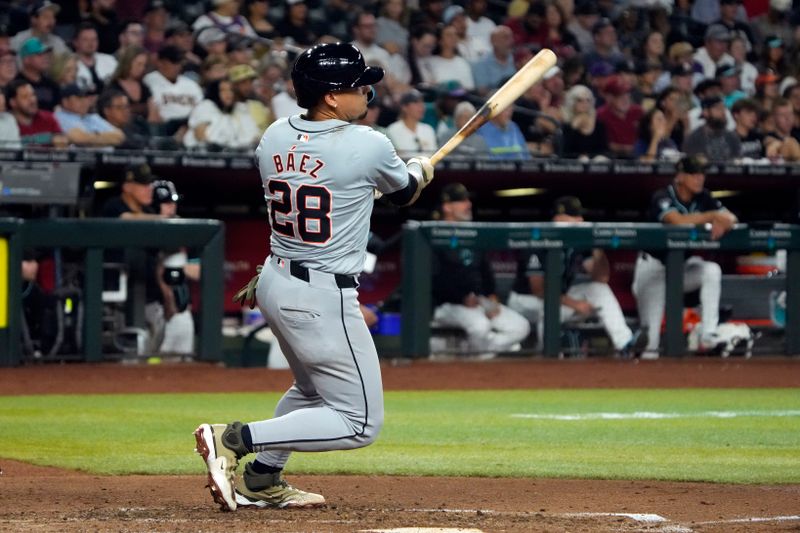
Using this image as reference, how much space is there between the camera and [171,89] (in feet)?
40.1

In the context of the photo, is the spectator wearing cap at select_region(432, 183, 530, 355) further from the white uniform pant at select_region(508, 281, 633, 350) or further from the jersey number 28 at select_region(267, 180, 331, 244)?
the jersey number 28 at select_region(267, 180, 331, 244)

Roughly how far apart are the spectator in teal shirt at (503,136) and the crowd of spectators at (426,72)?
13mm

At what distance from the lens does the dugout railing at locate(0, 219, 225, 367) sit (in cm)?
1037

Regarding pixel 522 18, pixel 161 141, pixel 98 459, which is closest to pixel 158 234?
pixel 161 141

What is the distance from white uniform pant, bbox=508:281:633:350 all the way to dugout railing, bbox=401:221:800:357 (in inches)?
2.8

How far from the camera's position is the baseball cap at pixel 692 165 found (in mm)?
11828

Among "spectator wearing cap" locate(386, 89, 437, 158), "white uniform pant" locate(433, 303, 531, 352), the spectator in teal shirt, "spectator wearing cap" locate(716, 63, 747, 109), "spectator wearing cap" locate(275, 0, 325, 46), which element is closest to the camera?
"white uniform pant" locate(433, 303, 531, 352)

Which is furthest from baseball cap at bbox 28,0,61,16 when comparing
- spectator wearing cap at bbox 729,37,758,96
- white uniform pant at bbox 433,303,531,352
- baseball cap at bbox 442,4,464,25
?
spectator wearing cap at bbox 729,37,758,96

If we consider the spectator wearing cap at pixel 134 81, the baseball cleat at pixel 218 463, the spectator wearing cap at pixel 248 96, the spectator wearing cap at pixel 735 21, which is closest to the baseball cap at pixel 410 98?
the spectator wearing cap at pixel 248 96

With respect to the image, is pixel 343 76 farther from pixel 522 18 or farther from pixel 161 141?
pixel 522 18

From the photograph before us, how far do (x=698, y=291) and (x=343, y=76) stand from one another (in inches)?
313

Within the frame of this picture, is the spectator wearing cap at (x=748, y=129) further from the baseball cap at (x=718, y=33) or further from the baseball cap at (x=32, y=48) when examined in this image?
the baseball cap at (x=32, y=48)

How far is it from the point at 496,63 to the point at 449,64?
0.62m

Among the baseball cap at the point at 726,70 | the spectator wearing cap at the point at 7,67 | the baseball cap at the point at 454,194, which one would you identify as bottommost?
the baseball cap at the point at 454,194
